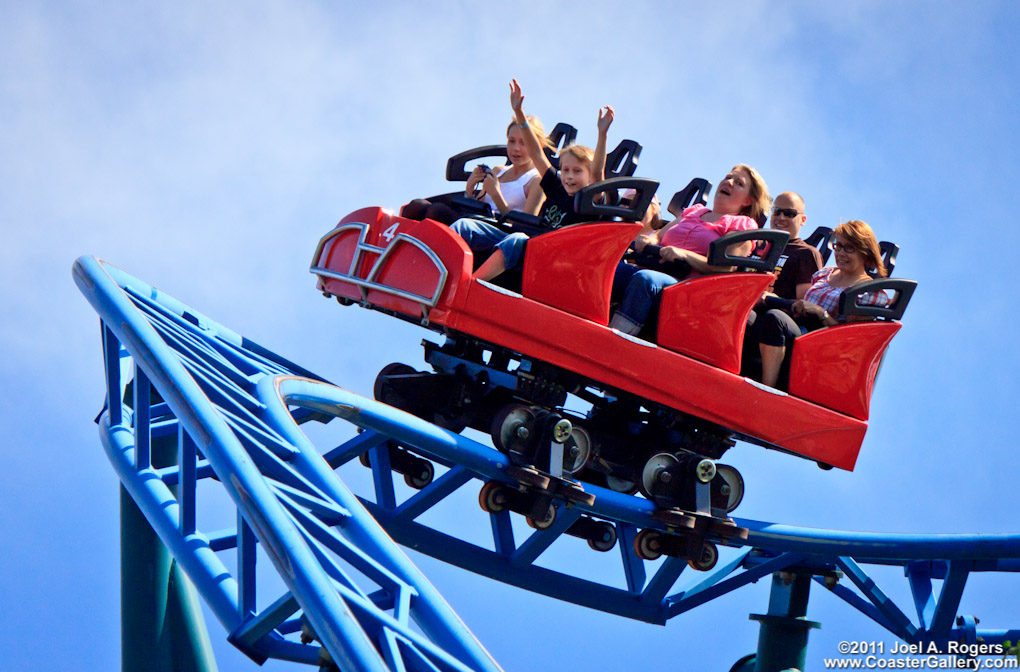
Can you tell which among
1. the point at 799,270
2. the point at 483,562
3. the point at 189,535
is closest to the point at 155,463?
the point at 189,535

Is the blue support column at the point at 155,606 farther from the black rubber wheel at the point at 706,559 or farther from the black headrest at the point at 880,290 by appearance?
the black headrest at the point at 880,290

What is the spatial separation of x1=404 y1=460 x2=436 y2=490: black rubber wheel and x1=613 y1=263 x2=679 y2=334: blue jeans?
127 centimetres

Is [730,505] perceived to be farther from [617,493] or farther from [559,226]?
[559,226]

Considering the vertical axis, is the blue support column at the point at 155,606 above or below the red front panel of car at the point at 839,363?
below

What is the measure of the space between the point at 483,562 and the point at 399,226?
1437 millimetres

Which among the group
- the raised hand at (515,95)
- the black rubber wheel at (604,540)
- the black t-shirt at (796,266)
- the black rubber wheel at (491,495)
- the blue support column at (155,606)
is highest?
the raised hand at (515,95)

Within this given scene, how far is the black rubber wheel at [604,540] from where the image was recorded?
5.02 metres

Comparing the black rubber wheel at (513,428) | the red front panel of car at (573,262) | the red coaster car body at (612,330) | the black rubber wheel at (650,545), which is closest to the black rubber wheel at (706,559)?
the black rubber wheel at (650,545)

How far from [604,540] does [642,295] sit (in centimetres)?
142

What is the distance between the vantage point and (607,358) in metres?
3.88

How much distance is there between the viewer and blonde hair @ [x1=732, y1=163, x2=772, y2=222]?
4.35 metres

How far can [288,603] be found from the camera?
2.65m

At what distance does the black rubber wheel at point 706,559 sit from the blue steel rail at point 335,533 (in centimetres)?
22

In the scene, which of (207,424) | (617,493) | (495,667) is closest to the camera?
(495,667)
